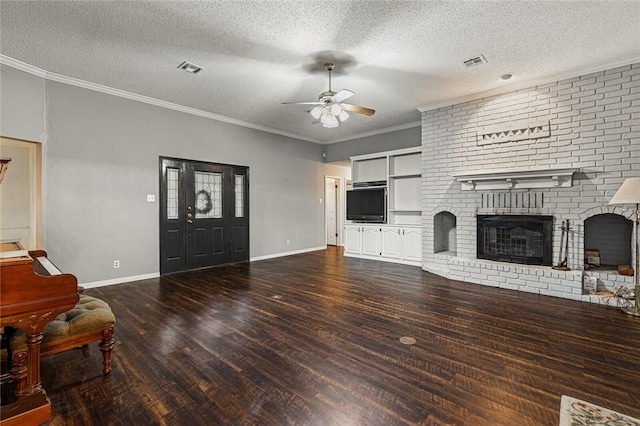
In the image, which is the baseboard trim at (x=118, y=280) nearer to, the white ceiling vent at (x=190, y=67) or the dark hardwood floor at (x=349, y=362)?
the dark hardwood floor at (x=349, y=362)

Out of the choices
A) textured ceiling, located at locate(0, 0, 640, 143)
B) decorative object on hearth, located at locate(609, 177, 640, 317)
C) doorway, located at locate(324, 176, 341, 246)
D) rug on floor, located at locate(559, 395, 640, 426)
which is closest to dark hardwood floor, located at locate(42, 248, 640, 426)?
rug on floor, located at locate(559, 395, 640, 426)

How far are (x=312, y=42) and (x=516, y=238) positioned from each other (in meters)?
4.07

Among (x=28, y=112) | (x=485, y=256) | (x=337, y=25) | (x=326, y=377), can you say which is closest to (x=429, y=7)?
(x=337, y=25)

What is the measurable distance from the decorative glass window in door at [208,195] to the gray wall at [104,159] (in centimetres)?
36

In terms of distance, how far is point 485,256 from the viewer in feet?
15.8

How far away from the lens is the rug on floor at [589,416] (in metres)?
1.63

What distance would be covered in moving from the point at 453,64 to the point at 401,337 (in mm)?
3432

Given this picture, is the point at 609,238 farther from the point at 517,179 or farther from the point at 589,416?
the point at 589,416

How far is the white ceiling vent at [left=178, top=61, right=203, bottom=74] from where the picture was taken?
12.5 feet

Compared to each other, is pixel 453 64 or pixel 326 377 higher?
pixel 453 64

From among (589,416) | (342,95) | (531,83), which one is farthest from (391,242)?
(589,416)

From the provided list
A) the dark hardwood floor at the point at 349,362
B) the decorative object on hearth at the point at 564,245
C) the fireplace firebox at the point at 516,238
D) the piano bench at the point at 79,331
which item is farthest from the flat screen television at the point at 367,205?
the piano bench at the point at 79,331

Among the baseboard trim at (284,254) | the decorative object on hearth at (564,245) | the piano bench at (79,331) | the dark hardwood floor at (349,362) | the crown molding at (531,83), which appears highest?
the crown molding at (531,83)

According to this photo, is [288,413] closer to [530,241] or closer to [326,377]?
[326,377]
